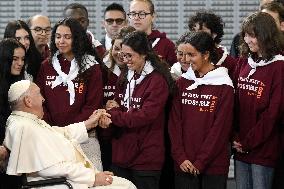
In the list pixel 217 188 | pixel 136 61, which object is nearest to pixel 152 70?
pixel 136 61

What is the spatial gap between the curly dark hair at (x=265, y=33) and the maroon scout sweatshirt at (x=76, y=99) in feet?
3.92

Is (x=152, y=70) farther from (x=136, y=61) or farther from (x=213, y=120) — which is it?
(x=213, y=120)

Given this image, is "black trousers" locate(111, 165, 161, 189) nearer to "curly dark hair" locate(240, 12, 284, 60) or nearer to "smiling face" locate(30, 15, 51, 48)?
"curly dark hair" locate(240, 12, 284, 60)

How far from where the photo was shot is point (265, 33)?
4.55 meters

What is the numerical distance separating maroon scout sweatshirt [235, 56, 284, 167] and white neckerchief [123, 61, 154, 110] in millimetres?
675

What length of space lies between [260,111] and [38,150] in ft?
5.26

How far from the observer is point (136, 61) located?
185 inches

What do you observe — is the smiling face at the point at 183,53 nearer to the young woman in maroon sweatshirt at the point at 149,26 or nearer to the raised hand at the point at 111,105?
the raised hand at the point at 111,105

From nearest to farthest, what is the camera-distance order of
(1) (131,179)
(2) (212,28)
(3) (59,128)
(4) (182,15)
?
1. (3) (59,128)
2. (1) (131,179)
3. (2) (212,28)
4. (4) (182,15)

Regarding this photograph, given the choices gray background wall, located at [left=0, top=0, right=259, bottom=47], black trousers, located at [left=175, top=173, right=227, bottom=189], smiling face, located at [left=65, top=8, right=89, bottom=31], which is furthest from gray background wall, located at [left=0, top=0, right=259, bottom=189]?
black trousers, located at [left=175, top=173, right=227, bottom=189]

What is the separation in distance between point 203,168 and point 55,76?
4.36 feet

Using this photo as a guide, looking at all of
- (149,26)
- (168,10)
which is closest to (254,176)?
(149,26)

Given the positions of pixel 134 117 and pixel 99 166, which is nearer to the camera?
pixel 134 117

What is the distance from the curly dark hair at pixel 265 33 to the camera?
4547 mm
